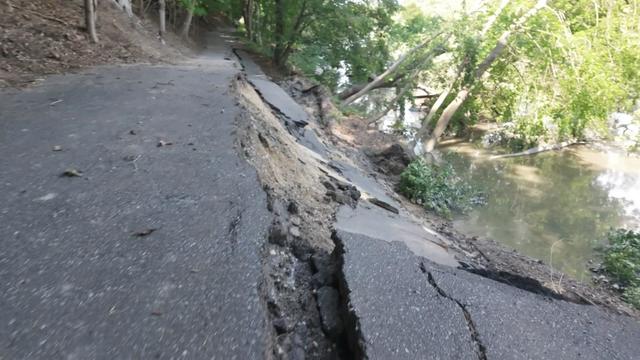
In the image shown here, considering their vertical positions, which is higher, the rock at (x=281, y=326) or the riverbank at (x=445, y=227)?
the rock at (x=281, y=326)

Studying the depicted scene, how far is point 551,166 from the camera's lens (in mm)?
19062

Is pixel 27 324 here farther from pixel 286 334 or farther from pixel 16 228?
pixel 286 334

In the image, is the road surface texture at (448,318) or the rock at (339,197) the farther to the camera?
the rock at (339,197)

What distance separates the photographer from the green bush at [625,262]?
836 centimetres

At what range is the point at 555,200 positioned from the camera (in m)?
15.4

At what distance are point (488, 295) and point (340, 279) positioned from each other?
115 centimetres

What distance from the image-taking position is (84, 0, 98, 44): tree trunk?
28.3 ft

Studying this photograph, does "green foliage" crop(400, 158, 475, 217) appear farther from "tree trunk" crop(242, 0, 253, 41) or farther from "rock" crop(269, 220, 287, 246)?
"tree trunk" crop(242, 0, 253, 41)

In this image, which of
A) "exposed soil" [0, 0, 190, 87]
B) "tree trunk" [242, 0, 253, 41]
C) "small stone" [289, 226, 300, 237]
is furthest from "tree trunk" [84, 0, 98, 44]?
"tree trunk" [242, 0, 253, 41]

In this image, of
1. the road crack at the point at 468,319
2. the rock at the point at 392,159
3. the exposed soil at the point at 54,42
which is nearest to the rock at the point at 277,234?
the road crack at the point at 468,319

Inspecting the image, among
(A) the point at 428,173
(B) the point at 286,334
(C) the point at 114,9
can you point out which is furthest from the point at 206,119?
(C) the point at 114,9

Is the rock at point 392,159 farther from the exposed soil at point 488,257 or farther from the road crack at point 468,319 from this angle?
the road crack at point 468,319

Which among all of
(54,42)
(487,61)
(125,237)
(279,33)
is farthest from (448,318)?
(279,33)

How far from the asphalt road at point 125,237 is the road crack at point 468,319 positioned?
125 cm
